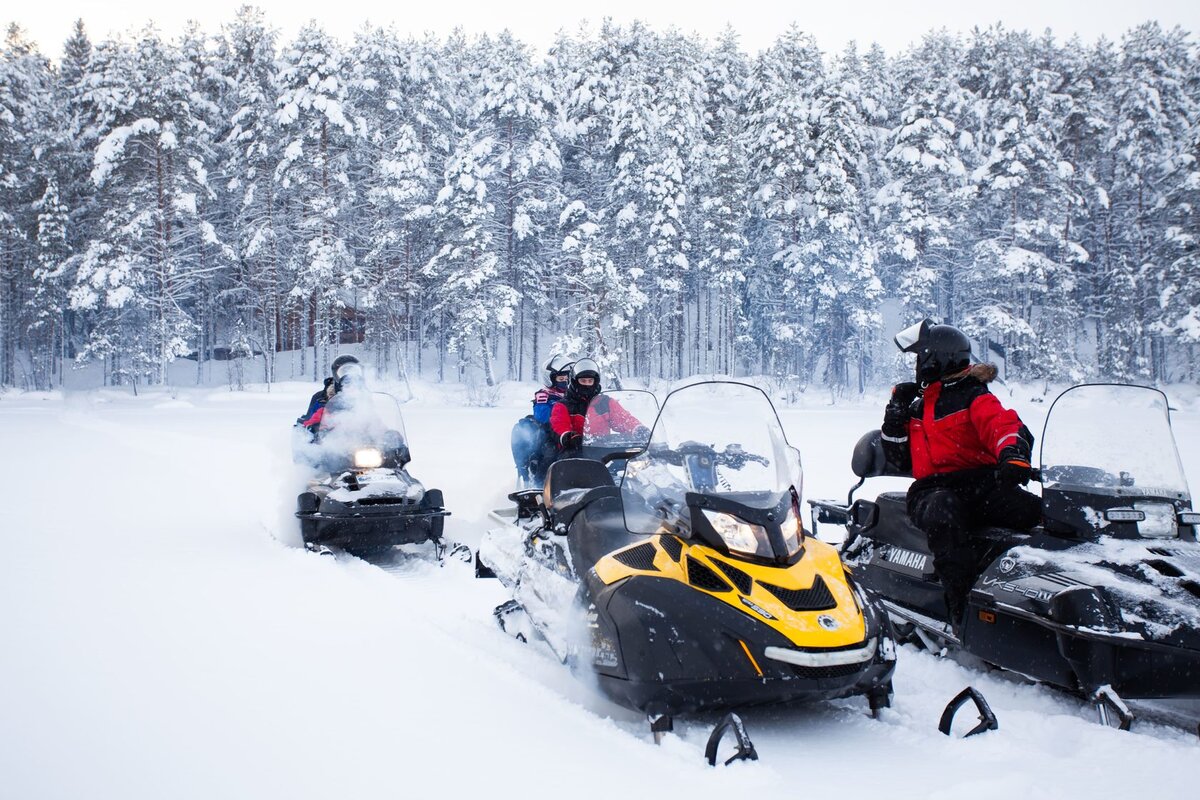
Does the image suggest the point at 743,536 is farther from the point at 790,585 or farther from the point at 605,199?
the point at 605,199

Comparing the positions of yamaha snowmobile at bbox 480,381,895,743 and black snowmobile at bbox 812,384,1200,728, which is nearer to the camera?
yamaha snowmobile at bbox 480,381,895,743

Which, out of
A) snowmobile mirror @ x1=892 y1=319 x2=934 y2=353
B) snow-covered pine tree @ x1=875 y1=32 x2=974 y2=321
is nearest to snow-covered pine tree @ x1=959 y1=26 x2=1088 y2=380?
snow-covered pine tree @ x1=875 y1=32 x2=974 y2=321

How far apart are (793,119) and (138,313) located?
83.6ft

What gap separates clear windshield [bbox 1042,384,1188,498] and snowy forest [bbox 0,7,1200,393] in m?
22.2

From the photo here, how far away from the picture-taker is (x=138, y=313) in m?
32.9

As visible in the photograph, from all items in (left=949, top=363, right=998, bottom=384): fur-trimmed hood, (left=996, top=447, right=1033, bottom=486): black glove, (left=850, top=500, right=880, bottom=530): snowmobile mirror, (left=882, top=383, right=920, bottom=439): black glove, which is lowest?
(left=850, top=500, right=880, bottom=530): snowmobile mirror

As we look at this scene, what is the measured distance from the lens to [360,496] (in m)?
6.71

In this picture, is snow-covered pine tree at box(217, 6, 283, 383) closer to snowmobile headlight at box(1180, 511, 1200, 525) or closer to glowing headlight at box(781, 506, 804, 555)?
glowing headlight at box(781, 506, 804, 555)

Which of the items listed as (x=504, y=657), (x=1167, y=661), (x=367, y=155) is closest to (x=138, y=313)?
(x=367, y=155)

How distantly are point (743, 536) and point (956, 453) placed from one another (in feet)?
5.80

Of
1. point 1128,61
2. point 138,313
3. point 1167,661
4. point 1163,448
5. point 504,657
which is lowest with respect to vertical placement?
point 504,657

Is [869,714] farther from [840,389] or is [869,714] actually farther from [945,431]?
[840,389]

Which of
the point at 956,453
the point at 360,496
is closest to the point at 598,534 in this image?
the point at 956,453

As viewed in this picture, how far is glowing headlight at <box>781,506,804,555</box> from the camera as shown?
11.1 ft
